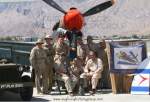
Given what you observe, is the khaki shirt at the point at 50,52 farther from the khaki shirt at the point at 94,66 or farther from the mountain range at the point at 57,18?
the mountain range at the point at 57,18

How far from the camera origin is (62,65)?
14742mm

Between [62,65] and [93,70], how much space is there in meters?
0.90

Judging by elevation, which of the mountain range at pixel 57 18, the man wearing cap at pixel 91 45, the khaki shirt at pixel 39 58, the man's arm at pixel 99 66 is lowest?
the man's arm at pixel 99 66

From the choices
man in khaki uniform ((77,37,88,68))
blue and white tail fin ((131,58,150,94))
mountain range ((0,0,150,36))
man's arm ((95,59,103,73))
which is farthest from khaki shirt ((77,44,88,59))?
mountain range ((0,0,150,36))

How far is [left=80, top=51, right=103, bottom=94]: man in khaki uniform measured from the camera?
14.4 meters

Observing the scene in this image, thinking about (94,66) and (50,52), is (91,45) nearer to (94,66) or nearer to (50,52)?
(94,66)

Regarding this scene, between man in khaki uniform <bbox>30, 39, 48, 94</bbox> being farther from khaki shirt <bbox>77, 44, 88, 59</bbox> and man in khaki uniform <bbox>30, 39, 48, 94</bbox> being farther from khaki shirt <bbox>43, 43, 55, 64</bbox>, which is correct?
khaki shirt <bbox>77, 44, 88, 59</bbox>

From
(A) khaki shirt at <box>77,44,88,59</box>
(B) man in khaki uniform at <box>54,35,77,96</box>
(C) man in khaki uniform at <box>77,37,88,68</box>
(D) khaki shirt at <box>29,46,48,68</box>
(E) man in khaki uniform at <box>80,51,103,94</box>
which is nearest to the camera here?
(B) man in khaki uniform at <box>54,35,77,96</box>

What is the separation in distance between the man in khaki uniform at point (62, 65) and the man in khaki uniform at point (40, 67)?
35 cm

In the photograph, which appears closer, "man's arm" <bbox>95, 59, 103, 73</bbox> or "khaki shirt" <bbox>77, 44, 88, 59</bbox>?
"man's arm" <bbox>95, 59, 103, 73</bbox>

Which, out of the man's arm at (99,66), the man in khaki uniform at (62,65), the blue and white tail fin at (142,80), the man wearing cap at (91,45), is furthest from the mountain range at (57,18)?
the blue and white tail fin at (142,80)

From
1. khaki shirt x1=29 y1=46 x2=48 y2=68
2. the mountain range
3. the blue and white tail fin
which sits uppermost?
the mountain range

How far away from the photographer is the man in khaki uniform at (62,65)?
14344 millimetres

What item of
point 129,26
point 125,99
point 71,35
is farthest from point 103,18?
point 125,99
